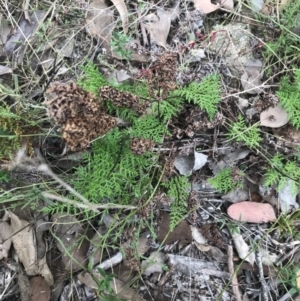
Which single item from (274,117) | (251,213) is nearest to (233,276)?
(251,213)

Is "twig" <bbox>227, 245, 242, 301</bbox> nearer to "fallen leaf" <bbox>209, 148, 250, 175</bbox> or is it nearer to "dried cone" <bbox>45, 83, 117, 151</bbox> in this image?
"fallen leaf" <bbox>209, 148, 250, 175</bbox>

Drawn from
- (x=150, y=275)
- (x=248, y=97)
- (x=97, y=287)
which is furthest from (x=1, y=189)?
(x=248, y=97)

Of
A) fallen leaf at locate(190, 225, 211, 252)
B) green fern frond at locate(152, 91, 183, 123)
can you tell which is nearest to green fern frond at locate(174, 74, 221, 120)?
green fern frond at locate(152, 91, 183, 123)

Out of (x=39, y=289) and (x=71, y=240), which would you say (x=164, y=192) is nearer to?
(x=71, y=240)

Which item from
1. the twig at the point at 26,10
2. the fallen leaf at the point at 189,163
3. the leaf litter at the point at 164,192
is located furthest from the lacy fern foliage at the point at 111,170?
the twig at the point at 26,10

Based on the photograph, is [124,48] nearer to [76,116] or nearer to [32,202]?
[76,116]

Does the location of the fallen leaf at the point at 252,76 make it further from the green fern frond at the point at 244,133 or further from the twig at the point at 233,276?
the twig at the point at 233,276
